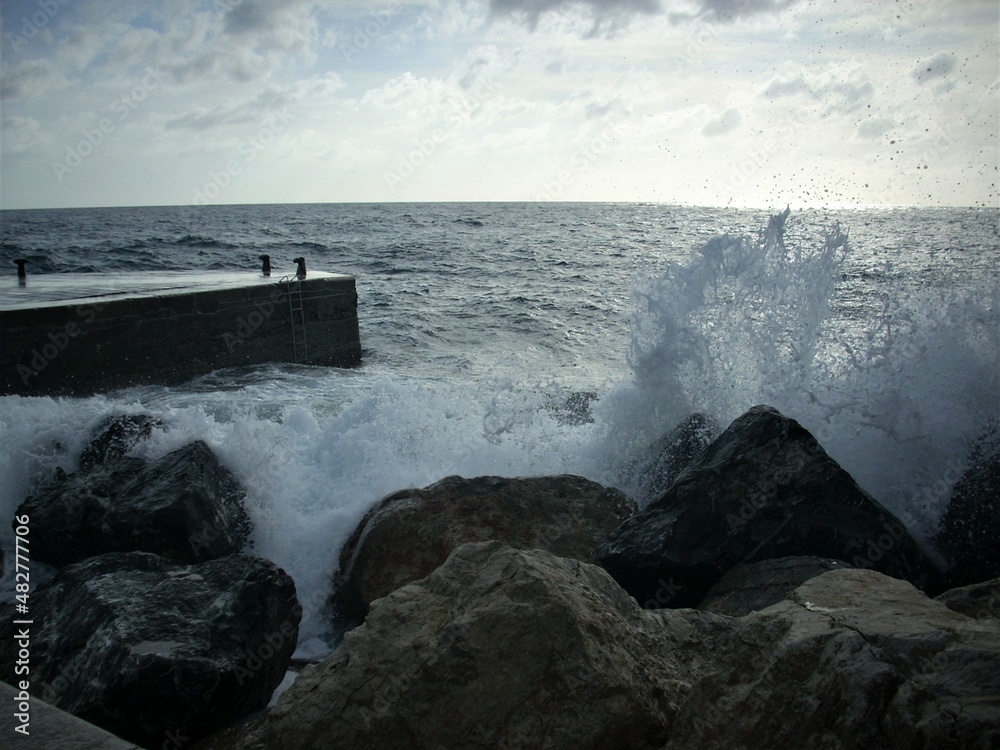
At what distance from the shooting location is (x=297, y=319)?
958 centimetres

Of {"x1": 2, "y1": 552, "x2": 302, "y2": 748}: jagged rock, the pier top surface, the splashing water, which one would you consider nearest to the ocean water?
the splashing water

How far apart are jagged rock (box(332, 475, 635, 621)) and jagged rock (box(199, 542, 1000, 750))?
139 cm

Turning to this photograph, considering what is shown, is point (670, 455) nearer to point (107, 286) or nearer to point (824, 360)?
point (824, 360)

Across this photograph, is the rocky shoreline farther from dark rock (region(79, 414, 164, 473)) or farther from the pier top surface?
the pier top surface

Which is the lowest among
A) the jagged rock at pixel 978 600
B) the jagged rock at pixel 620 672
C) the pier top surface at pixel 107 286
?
the jagged rock at pixel 978 600

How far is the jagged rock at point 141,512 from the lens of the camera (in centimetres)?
385

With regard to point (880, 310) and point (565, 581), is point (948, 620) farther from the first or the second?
point (880, 310)

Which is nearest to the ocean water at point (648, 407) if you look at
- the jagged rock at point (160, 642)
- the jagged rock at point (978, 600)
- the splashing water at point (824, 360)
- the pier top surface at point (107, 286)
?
the splashing water at point (824, 360)

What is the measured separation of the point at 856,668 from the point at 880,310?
4385 mm

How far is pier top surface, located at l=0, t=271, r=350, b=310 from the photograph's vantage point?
7125 millimetres

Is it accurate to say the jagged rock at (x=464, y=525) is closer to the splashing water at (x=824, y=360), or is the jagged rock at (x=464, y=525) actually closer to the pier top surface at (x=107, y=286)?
the splashing water at (x=824, y=360)

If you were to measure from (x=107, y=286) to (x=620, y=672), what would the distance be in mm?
8376

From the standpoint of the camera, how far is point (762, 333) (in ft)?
18.8

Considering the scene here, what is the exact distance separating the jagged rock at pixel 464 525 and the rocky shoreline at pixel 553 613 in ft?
0.04
